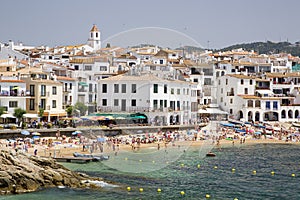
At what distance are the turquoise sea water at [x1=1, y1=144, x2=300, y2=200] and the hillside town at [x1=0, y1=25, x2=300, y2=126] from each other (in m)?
9.27

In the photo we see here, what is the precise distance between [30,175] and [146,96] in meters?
29.4

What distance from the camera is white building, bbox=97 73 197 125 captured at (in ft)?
191

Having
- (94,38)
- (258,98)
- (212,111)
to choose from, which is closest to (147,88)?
(212,111)

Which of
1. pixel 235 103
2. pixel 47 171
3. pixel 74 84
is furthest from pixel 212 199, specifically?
pixel 235 103

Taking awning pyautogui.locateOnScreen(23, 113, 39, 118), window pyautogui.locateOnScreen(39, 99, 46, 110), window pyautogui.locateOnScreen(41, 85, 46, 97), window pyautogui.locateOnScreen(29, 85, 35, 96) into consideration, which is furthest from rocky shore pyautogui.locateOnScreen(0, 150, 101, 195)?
window pyautogui.locateOnScreen(41, 85, 46, 97)

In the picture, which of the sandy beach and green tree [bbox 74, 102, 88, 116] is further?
green tree [bbox 74, 102, 88, 116]

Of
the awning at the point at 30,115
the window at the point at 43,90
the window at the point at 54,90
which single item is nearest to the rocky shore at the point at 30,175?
the awning at the point at 30,115

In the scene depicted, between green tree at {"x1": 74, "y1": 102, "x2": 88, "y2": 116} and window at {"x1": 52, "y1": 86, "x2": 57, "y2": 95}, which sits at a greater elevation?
window at {"x1": 52, "y1": 86, "x2": 57, "y2": 95}

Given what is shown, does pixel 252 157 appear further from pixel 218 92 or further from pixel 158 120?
pixel 218 92

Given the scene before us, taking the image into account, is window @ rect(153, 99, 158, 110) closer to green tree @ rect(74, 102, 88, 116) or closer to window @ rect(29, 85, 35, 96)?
green tree @ rect(74, 102, 88, 116)

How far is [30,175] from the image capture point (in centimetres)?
3069

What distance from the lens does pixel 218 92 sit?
77.6 m

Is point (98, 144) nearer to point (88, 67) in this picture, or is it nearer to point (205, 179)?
point (205, 179)

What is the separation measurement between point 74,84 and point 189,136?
659 inches
